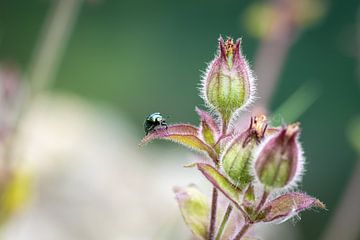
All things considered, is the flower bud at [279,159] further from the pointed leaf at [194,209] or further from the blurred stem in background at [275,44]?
the blurred stem in background at [275,44]

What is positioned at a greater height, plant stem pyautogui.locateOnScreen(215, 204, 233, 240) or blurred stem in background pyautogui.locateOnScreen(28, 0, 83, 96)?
blurred stem in background pyautogui.locateOnScreen(28, 0, 83, 96)

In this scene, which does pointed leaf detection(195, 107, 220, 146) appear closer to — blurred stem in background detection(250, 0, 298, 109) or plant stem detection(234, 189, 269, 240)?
plant stem detection(234, 189, 269, 240)

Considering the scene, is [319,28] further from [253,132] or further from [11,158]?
[253,132]

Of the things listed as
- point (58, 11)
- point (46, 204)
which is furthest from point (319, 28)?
point (58, 11)

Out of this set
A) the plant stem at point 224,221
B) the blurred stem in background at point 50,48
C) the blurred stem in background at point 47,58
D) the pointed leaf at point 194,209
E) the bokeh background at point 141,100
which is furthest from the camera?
the bokeh background at point 141,100

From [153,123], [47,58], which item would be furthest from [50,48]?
[153,123]

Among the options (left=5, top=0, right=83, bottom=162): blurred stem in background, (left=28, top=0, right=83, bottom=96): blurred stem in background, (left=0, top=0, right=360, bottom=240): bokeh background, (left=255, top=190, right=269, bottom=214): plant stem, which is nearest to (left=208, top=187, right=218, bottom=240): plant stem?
(left=255, top=190, right=269, bottom=214): plant stem

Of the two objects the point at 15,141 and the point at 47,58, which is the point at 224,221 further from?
the point at 47,58

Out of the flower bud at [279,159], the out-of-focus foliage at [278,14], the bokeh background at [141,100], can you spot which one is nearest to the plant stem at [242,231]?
the flower bud at [279,159]
